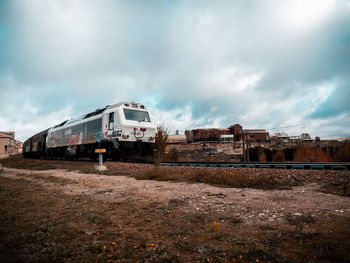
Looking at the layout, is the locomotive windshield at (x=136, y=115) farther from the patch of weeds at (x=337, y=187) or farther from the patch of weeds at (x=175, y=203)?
the patch of weeds at (x=337, y=187)

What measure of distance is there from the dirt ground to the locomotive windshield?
33.2 feet

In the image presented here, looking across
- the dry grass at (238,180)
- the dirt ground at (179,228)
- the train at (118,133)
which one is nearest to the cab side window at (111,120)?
the train at (118,133)

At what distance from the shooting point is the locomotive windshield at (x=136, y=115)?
1518 cm

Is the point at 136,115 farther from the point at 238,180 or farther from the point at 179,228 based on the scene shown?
the point at 179,228

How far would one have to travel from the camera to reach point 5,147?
55.2 metres

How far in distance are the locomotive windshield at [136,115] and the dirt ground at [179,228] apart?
1012 centimetres

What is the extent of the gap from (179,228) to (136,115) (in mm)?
13070

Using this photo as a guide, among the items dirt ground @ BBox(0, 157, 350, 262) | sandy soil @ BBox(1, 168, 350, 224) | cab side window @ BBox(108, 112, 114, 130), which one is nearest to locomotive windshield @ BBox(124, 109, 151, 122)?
cab side window @ BBox(108, 112, 114, 130)

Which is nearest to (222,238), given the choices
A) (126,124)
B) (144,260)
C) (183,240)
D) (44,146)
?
(183,240)

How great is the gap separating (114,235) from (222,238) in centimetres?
144

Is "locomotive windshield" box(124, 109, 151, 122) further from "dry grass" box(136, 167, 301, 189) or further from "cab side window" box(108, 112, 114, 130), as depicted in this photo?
"dry grass" box(136, 167, 301, 189)

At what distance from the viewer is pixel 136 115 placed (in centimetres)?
1570

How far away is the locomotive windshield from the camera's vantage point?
15179 mm

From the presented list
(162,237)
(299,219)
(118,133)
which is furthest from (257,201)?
(118,133)
